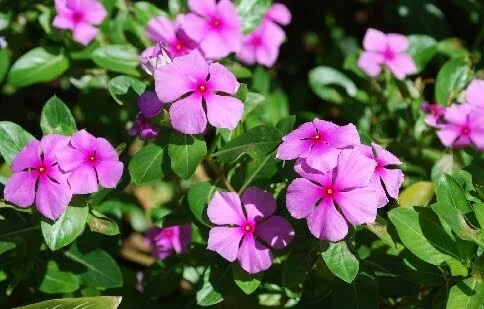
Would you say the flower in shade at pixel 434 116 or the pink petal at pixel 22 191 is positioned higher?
the pink petal at pixel 22 191

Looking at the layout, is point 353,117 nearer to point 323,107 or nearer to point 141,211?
point 323,107

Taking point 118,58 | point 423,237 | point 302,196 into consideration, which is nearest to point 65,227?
point 302,196

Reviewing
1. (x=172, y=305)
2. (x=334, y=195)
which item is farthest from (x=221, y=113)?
(x=172, y=305)

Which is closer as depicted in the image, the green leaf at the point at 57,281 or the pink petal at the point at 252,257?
the pink petal at the point at 252,257

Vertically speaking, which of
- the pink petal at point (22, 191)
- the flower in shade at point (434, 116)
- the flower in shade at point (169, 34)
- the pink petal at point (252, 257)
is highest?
the flower in shade at point (169, 34)

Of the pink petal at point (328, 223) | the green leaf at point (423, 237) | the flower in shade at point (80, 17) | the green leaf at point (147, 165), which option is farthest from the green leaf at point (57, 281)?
the green leaf at point (423, 237)

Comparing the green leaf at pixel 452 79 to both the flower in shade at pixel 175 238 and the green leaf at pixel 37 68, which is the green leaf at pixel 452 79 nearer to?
the flower in shade at pixel 175 238

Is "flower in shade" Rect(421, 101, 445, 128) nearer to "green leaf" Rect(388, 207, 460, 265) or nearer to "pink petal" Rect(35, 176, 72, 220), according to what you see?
"green leaf" Rect(388, 207, 460, 265)

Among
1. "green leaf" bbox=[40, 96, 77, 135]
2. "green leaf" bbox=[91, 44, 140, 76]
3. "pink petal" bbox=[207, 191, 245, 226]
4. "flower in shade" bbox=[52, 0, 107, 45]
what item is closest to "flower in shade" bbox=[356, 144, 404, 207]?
"pink petal" bbox=[207, 191, 245, 226]
